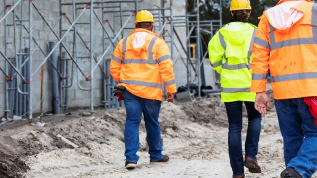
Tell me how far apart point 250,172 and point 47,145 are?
285 cm

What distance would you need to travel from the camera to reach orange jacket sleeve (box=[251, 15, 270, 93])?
5184 mm

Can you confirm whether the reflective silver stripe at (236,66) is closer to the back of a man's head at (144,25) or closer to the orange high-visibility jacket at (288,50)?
the orange high-visibility jacket at (288,50)

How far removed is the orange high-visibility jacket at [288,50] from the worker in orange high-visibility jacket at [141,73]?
248 cm

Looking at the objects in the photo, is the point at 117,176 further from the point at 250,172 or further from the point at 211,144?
the point at 211,144

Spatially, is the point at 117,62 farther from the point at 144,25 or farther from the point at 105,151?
the point at 105,151

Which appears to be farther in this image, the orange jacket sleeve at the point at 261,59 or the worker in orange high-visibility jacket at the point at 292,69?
the orange jacket sleeve at the point at 261,59

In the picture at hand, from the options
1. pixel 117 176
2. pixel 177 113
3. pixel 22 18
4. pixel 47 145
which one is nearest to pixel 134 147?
pixel 117 176

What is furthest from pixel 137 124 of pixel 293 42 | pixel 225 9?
pixel 225 9

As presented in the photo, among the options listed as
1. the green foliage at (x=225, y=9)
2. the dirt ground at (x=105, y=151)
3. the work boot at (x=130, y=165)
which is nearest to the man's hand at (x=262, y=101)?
the dirt ground at (x=105, y=151)

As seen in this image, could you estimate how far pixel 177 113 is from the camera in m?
13.0

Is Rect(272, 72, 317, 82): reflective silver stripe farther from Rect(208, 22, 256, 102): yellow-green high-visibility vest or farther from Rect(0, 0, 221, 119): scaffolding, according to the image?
Rect(0, 0, 221, 119): scaffolding

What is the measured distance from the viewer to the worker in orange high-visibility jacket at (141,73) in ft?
24.7

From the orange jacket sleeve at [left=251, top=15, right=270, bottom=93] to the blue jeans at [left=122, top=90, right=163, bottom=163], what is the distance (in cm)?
251

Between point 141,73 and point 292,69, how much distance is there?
112 inches
